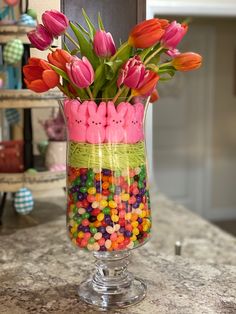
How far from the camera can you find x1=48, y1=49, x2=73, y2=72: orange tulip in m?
0.83

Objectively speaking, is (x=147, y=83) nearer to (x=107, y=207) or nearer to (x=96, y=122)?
(x=96, y=122)

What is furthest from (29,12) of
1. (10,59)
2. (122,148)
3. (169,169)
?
(169,169)

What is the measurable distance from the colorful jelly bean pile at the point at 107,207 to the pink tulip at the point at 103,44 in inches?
8.6

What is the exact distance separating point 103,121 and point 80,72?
11cm

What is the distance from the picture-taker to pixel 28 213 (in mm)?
1624

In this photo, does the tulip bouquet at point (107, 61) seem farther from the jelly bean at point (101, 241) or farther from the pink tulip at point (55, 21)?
the jelly bean at point (101, 241)

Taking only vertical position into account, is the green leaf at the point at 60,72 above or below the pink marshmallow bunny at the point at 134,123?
above

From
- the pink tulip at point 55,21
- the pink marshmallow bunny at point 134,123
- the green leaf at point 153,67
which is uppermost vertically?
the pink tulip at point 55,21

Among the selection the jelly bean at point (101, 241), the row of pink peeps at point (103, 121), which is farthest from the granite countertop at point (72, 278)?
the row of pink peeps at point (103, 121)

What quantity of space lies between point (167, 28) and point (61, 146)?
809 mm

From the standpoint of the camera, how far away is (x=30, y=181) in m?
1.46

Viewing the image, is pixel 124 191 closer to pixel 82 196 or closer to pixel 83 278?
pixel 82 196

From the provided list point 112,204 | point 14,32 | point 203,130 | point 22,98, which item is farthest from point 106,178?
point 203,130

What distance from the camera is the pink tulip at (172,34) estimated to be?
836mm
